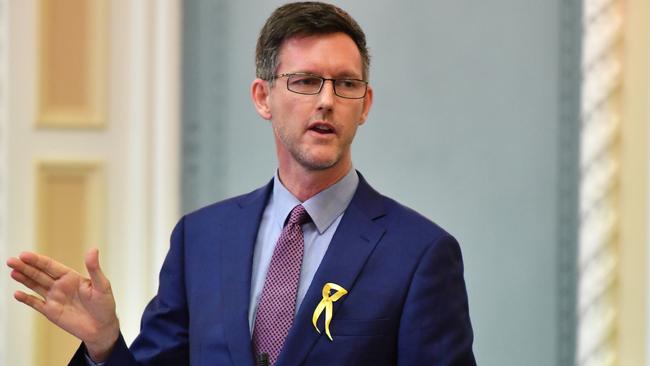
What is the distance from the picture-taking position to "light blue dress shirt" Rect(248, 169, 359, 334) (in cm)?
213

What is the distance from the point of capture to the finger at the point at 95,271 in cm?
205

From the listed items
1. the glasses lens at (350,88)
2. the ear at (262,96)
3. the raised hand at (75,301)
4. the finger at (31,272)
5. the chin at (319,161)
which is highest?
the glasses lens at (350,88)

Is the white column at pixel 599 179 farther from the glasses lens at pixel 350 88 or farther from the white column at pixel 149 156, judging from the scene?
the glasses lens at pixel 350 88

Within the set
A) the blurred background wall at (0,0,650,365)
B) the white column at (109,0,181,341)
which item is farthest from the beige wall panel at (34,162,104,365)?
the white column at (109,0,181,341)

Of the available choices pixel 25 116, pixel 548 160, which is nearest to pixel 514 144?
pixel 548 160

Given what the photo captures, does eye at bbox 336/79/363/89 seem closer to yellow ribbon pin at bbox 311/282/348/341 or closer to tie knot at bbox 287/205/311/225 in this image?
tie knot at bbox 287/205/311/225

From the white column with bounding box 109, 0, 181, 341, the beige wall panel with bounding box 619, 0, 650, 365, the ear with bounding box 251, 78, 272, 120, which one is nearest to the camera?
the ear with bounding box 251, 78, 272, 120

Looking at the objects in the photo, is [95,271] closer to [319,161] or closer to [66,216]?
[319,161]

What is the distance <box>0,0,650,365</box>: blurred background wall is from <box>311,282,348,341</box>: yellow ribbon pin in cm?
174

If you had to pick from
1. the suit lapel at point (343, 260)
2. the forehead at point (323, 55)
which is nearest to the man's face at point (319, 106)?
the forehead at point (323, 55)

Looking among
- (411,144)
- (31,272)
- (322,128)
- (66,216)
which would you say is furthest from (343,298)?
(66,216)

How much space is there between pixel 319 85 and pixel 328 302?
15.3 inches

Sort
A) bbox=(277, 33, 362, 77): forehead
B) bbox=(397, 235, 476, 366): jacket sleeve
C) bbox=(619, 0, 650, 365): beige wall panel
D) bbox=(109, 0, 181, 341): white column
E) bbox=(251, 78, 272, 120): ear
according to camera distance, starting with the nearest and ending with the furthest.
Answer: bbox=(397, 235, 476, 366): jacket sleeve, bbox=(277, 33, 362, 77): forehead, bbox=(251, 78, 272, 120): ear, bbox=(619, 0, 650, 365): beige wall panel, bbox=(109, 0, 181, 341): white column

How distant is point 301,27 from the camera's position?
2121 mm
